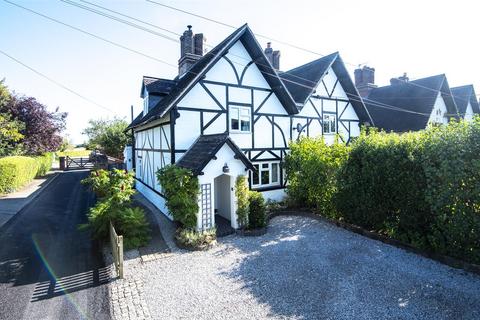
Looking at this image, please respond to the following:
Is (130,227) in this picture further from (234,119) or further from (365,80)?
(365,80)

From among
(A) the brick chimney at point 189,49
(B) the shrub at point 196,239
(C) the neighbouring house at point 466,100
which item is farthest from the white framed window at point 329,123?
(C) the neighbouring house at point 466,100

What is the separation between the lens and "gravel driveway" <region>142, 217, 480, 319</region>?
5395 mm

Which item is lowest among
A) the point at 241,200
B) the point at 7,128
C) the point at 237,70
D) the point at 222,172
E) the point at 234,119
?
the point at 241,200

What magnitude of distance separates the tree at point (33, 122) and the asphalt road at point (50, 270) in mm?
15182

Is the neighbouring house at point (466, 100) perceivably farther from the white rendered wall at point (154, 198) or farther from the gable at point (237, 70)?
the white rendered wall at point (154, 198)

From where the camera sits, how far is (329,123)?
16516 mm

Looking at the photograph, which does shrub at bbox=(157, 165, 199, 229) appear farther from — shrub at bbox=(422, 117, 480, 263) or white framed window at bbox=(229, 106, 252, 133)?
shrub at bbox=(422, 117, 480, 263)

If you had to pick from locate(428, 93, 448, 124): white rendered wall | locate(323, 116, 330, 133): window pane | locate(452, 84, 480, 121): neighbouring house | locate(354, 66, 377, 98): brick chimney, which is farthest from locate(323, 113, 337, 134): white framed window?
locate(452, 84, 480, 121): neighbouring house

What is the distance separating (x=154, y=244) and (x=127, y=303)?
3320 mm

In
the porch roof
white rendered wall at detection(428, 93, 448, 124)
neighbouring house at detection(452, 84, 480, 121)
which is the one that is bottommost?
the porch roof

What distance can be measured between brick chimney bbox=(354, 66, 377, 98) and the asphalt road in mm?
26965

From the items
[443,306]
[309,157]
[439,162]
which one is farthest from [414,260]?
[309,157]

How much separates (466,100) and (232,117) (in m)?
27.3

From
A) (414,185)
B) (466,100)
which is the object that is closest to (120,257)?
(414,185)
